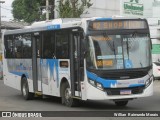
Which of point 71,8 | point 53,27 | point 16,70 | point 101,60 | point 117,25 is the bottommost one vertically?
point 16,70

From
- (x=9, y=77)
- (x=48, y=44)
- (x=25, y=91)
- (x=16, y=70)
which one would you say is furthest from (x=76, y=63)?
(x=9, y=77)

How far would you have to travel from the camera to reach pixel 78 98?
17.1m

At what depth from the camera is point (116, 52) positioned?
16391 millimetres

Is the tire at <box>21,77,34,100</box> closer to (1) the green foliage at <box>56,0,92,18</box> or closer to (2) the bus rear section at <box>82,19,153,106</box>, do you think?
(2) the bus rear section at <box>82,19,153,106</box>

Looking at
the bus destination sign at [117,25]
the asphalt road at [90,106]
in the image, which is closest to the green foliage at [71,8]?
the asphalt road at [90,106]

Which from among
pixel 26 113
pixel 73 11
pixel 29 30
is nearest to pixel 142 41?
pixel 29 30

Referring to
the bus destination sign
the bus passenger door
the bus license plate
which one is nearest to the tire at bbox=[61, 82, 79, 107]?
the bus passenger door

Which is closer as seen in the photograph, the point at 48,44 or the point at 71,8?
the point at 48,44

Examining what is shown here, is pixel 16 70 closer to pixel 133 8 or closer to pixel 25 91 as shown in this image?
pixel 25 91

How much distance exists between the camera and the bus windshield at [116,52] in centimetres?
1630

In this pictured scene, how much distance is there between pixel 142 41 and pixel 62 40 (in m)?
2.94

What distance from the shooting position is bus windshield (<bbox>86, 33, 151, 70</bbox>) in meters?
16.3

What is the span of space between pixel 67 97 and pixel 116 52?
2705mm

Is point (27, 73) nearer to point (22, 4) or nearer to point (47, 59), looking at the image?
point (47, 59)
